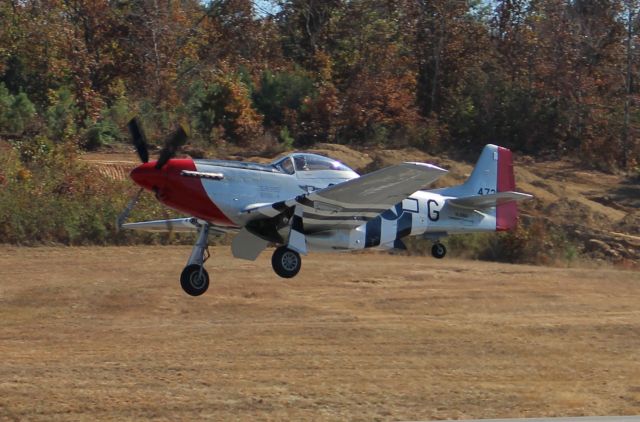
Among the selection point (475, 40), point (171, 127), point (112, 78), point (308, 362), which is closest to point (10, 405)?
point (308, 362)

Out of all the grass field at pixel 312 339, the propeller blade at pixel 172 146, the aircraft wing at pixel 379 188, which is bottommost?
the grass field at pixel 312 339

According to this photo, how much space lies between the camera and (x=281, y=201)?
58.7 ft

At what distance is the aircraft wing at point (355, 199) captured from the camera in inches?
660

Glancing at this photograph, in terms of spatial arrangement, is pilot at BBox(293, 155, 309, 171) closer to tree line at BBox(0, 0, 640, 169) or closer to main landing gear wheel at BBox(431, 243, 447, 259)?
main landing gear wheel at BBox(431, 243, 447, 259)

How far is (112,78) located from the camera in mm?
42406

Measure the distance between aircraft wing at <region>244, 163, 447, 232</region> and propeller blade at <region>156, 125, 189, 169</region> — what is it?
145 cm

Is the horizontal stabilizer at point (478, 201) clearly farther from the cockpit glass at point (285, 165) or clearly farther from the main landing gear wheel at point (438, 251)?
the cockpit glass at point (285, 165)

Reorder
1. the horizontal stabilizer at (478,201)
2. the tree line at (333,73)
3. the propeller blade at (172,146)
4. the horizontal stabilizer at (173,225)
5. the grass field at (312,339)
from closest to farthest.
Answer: the propeller blade at (172,146)
the horizontal stabilizer at (173,225)
the horizontal stabilizer at (478,201)
the grass field at (312,339)
the tree line at (333,73)

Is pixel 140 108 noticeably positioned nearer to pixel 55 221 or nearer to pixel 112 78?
pixel 112 78

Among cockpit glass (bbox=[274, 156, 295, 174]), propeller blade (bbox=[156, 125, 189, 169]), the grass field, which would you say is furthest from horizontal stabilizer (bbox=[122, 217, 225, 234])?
the grass field

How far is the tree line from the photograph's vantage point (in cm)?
4019

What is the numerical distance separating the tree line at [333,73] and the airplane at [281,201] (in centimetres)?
1969

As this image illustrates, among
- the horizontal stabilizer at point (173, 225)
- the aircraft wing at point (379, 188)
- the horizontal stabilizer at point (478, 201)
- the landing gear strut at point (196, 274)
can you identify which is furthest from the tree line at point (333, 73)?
the aircraft wing at point (379, 188)

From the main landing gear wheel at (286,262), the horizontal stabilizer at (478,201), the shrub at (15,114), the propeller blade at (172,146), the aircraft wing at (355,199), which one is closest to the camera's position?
the aircraft wing at (355,199)
